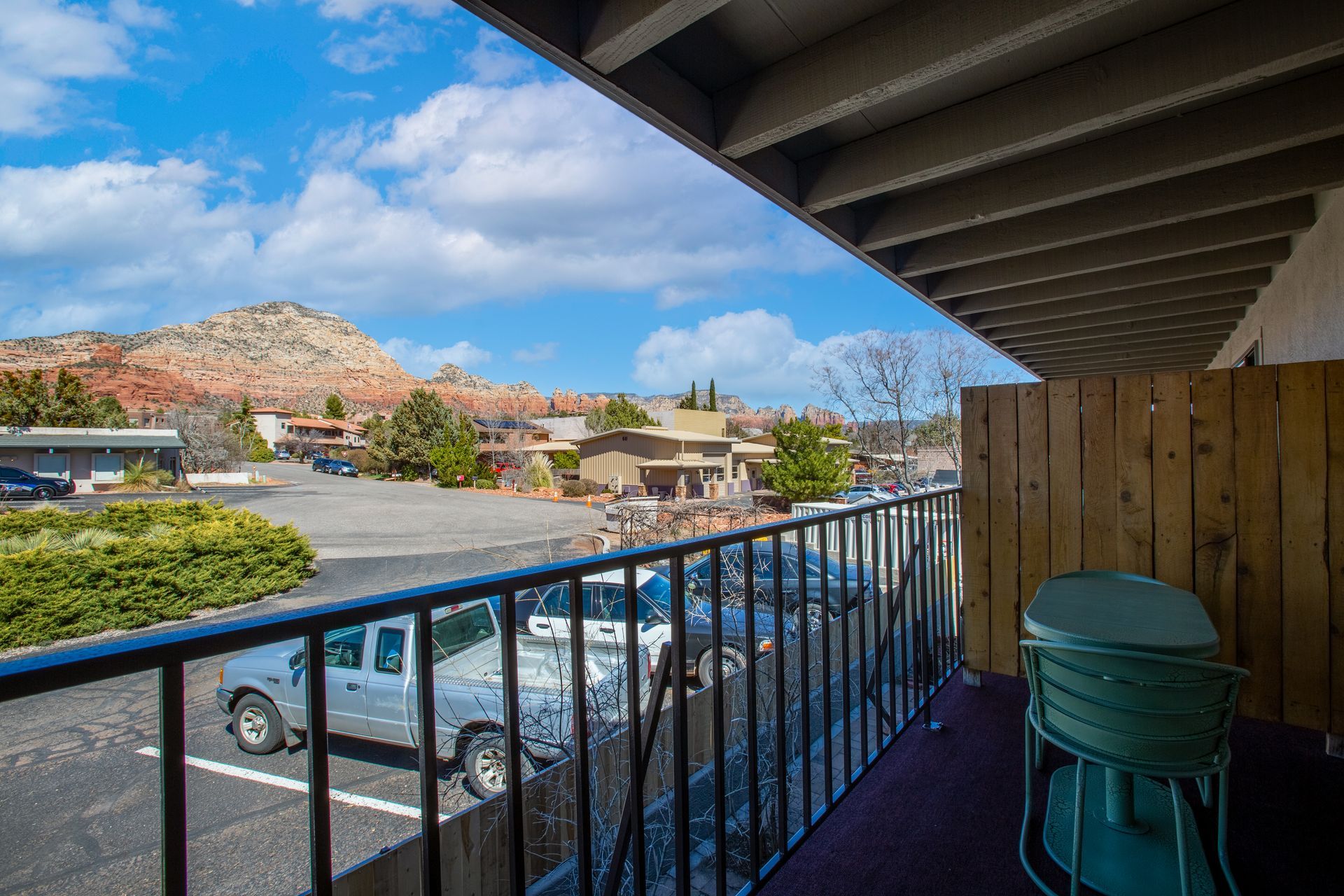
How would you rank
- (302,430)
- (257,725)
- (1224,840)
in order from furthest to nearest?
(302,430)
(1224,840)
(257,725)

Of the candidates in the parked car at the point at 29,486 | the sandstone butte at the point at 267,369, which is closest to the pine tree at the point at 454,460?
the parked car at the point at 29,486

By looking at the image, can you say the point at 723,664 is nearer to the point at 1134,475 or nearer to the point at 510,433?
the point at 1134,475

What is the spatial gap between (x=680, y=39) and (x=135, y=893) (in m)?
2.09

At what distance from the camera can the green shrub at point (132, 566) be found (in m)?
9.13

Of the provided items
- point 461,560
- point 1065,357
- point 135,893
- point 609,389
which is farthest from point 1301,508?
point 609,389

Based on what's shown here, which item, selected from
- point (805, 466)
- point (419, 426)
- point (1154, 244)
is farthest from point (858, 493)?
point (419, 426)

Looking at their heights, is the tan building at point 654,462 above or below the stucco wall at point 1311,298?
below

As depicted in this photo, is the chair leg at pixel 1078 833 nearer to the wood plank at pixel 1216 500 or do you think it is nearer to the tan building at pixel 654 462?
the wood plank at pixel 1216 500

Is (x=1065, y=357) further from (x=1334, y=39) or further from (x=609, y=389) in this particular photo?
(x=609, y=389)

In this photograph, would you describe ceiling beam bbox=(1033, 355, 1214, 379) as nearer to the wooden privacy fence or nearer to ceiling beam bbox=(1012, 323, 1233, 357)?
ceiling beam bbox=(1012, 323, 1233, 357)

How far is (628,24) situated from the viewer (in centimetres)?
143

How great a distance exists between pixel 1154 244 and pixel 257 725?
12.3 feet

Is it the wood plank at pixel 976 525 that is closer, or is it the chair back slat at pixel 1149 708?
the chair back slat at pixel 1149 708

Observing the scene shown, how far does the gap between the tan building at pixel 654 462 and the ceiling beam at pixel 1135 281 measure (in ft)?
68.6
